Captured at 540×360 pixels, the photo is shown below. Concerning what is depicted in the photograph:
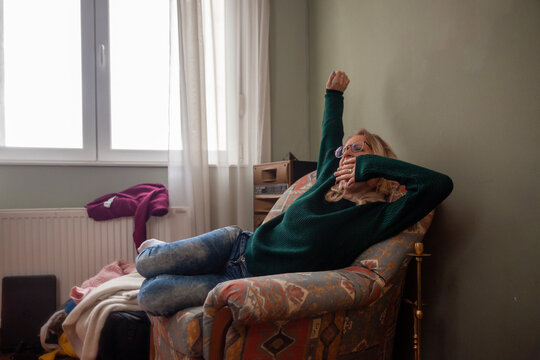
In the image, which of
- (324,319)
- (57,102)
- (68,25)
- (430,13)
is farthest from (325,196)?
(68,25)

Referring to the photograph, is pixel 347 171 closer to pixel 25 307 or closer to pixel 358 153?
pixel 358 153

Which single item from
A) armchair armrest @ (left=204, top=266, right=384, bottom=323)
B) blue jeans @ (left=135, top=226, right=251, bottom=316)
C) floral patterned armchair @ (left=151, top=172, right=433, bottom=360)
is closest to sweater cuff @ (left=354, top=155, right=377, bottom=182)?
floral patterned armchair @ (left=151, top=172, right=433, bottom=360)

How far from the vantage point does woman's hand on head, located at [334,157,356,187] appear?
132 centimetres

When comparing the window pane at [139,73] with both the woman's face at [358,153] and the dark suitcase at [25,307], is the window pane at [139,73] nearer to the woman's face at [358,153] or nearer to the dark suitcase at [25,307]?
the dark suitcase at [25,307]

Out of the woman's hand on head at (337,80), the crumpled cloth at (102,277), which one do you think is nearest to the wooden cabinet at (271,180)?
the woman's hand on head at (337,80)

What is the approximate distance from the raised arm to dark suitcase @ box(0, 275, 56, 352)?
176 centimetres

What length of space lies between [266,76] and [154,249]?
171cm

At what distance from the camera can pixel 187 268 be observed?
4.35 feet

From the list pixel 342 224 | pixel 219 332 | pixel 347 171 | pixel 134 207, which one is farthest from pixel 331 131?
pixel 134 207

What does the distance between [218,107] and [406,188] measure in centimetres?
169

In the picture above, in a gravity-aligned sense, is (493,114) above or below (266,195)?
above

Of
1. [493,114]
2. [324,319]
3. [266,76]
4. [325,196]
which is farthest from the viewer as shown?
[266,76]

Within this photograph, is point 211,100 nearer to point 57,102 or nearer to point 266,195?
point 266,195

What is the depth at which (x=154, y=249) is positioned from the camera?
1328 millimetres
